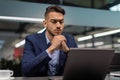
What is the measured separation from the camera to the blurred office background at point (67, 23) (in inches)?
124

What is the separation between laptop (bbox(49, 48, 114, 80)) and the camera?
107cm

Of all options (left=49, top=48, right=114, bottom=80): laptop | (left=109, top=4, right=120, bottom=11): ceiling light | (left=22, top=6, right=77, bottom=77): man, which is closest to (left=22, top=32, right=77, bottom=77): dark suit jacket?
(left=22, top=6, right=77, bottom=77): man

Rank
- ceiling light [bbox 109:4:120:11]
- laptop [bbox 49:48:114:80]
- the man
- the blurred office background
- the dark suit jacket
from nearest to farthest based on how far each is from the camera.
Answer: laptop [bbox 49:48:114:80], the dark suit jacket, the man, the blurred office background, ceiling light [bbox 109:4:120:11]

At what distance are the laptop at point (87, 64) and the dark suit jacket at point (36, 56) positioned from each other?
27cm

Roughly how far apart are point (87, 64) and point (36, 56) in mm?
434

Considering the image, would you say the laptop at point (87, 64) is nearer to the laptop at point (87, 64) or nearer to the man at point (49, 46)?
the laptop at point (87, 64)

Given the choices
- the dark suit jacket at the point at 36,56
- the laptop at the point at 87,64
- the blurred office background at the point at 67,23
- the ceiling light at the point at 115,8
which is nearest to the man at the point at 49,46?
the dark suit jacket at the point at 36,56

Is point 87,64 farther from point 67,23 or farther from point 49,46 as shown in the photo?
point 67,23

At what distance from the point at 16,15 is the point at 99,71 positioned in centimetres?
225

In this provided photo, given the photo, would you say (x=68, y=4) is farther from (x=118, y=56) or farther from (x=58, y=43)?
(x=58, y=43)

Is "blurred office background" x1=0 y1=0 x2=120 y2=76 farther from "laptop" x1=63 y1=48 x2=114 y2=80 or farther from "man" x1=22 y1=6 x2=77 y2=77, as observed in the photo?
"laptop" x1=63 y1=48 x2=114 y2=80

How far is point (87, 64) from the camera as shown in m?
1.11

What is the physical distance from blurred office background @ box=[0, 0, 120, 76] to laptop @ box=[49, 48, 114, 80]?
1906 mm

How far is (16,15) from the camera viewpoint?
3184 millimetres
